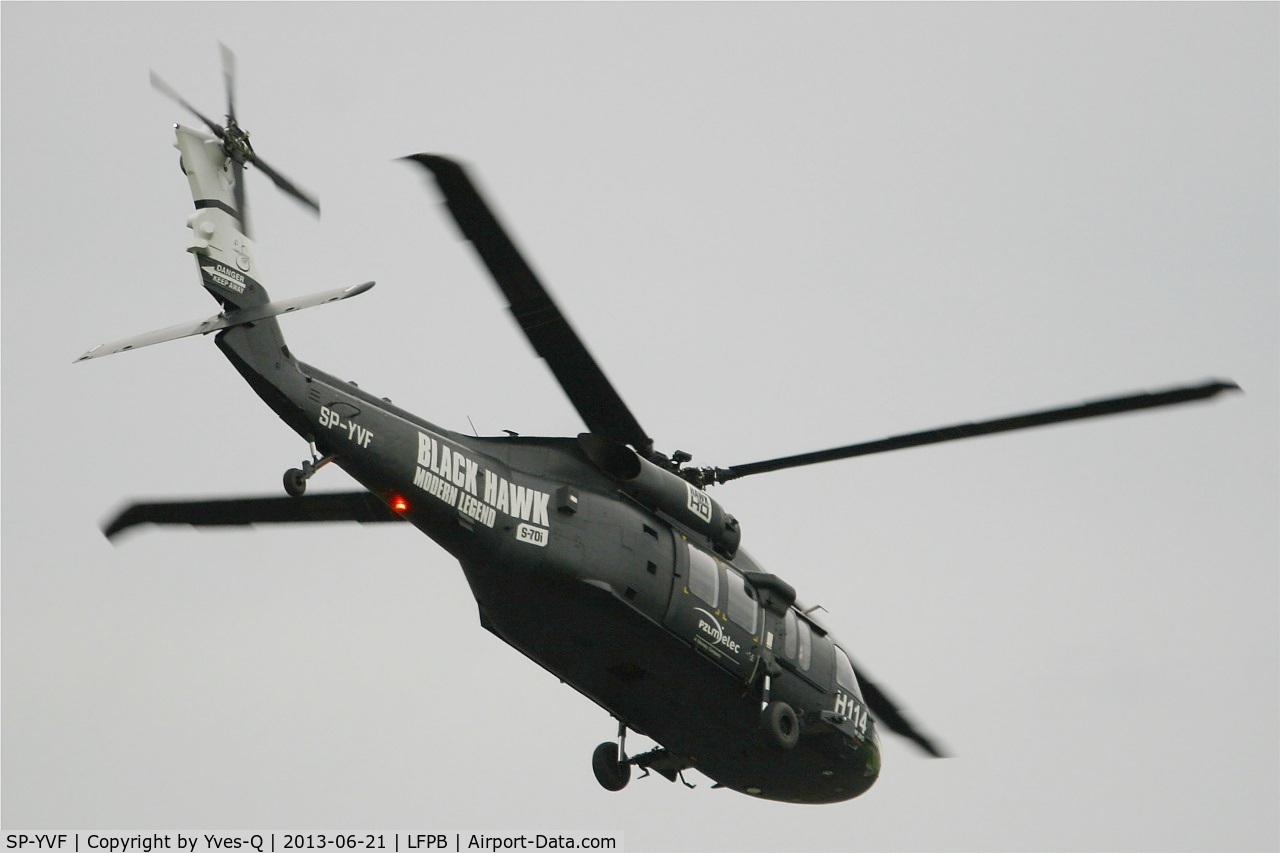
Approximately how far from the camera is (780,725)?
58.6 ft

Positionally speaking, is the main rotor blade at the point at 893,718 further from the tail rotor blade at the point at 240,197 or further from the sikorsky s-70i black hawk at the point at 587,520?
the tail rotor blade at the point at 240,197

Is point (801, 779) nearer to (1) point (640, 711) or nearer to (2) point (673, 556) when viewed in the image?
(1) point (640, 711)

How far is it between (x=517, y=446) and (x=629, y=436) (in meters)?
1.24

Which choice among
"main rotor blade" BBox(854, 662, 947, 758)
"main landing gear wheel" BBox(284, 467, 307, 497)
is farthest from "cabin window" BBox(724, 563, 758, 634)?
"main landing gear wheel" BBox(284, 467, 307, 497)

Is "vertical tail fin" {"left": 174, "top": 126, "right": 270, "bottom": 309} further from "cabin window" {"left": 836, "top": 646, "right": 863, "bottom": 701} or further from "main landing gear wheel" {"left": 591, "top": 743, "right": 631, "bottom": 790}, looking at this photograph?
"cabin window" {"left": 836, "top": 646, "right": 863, "bottom": 701}

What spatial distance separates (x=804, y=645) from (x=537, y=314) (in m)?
6.47

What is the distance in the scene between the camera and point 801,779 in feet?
63.1

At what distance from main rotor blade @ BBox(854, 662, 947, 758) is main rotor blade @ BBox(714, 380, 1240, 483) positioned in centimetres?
533

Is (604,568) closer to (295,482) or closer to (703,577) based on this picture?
(703,577)

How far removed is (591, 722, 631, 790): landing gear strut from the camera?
1905 centimetres

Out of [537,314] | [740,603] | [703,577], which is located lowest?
[740,603]

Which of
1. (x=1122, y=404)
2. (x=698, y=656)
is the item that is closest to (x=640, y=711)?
(x=698, y=656)

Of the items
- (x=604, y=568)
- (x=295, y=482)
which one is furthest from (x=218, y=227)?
(x=604, y=568)

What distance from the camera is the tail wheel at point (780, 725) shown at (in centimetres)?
1773
